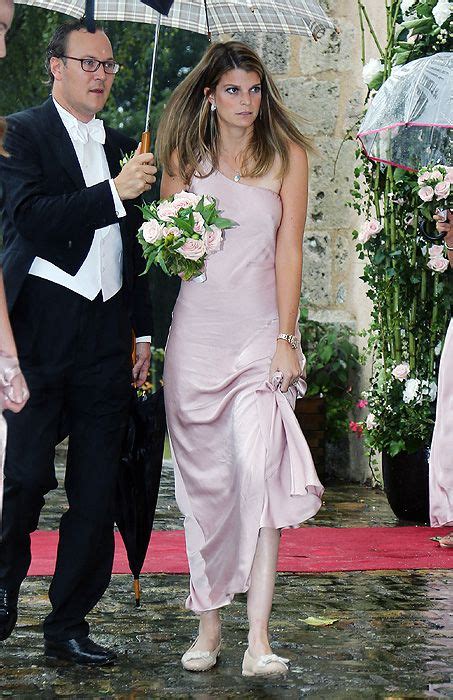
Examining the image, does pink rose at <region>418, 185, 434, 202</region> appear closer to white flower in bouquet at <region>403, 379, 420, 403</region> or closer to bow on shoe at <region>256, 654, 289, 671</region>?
white flower in bouquet at <region>403, 379, 420, 403</region>

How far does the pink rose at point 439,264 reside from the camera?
21.5 ft

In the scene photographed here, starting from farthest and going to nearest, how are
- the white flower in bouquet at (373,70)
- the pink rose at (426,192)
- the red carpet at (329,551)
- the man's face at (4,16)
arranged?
the white flower in bouquet at (373,70) → the pink rose at (426,192) → the red carpet at (329,551) → the man's face at (4,16)

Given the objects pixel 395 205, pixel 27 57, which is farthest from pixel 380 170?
pixel 27 57

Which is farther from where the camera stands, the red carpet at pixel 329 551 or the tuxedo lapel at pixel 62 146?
the red carpet at pixel 329 551

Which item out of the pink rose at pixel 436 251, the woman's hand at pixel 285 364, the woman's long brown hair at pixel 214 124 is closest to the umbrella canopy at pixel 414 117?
the pink rose at pixel 436 251

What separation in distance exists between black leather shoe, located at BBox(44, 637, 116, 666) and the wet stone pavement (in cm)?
4

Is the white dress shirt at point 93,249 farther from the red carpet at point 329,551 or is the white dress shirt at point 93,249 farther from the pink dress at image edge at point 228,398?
the red carpet at point 329,551

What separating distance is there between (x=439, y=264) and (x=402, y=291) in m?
0.47

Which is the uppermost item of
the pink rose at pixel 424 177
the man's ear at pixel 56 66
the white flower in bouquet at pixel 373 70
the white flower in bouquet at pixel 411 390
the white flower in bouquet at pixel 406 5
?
the white flower in bouquet at pixel 406 5

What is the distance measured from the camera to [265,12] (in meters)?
4.52

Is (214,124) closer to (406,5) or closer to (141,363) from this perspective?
(141,363)

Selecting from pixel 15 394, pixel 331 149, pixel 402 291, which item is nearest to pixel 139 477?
pixel 15 394

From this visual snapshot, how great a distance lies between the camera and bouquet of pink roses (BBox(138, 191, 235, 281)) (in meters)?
3.83

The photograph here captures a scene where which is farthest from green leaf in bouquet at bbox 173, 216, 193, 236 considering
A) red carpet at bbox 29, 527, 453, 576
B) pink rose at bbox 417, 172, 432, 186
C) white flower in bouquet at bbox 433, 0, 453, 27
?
white flower in bouquet at bbox 433, 0, 453, 27
